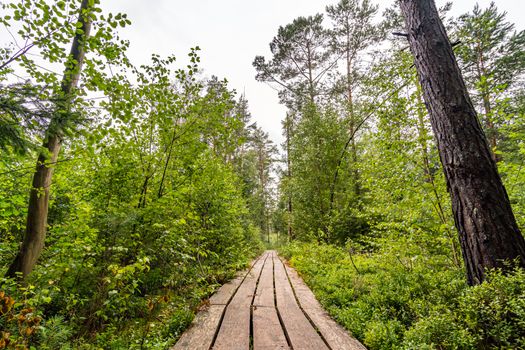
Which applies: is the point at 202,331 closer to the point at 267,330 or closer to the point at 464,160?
the point at 267,330

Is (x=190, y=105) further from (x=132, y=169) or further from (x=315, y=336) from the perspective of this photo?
(x=315, y=336)

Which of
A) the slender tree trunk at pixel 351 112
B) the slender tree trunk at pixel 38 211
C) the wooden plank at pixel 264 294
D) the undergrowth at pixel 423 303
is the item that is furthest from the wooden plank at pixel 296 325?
the slender tree trunk at pixel 351 112

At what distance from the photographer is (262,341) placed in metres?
2.32

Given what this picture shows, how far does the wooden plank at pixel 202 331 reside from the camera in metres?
2.25

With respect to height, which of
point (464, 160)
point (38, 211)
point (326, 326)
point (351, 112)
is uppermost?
point (351, 112)

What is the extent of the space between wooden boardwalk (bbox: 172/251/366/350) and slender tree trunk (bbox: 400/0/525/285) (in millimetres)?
1623

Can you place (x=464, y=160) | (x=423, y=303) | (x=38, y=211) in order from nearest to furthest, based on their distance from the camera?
(x=464, y=160), (x=423, y=303), (x=38, y=211)

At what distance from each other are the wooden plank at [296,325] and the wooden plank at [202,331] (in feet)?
2.88

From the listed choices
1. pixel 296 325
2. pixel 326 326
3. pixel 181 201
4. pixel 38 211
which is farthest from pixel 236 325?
pixel 38 211

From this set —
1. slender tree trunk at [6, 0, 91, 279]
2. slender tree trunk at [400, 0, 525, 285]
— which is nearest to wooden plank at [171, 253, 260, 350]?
slender tree trunk at [6, 0, 91, 279]

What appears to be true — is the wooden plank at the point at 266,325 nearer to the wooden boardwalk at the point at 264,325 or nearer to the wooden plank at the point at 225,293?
the wooden boardwalk at the point at 264,325

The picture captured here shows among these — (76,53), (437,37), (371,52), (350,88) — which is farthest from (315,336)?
(371,52)

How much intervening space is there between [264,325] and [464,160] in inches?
118

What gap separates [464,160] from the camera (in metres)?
2.34
